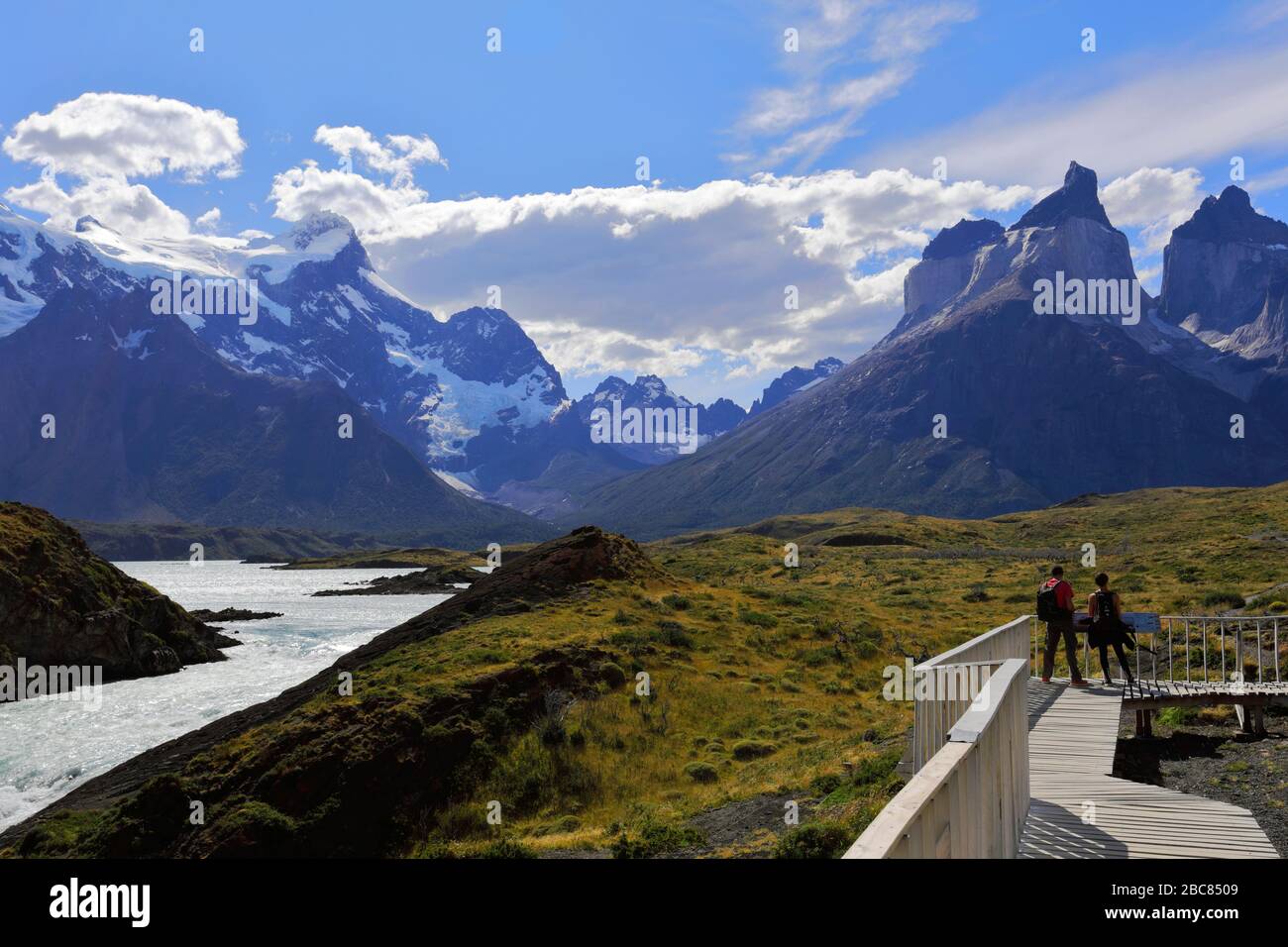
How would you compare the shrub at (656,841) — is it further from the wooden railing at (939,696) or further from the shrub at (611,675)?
the shrub at (611,675)

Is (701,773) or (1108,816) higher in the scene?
(1108,816)

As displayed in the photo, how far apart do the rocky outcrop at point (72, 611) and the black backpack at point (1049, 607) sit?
49.2 m

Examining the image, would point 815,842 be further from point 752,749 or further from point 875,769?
point 752,749

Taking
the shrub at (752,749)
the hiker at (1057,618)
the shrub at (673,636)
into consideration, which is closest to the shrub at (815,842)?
the hiker at (1057,618)

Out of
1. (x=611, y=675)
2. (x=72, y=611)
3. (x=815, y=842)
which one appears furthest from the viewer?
(x=72, y=611)

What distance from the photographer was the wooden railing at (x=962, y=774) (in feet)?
16.9

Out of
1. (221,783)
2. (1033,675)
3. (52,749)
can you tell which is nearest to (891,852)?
(1033,675)

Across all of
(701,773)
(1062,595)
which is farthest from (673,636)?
(1062,595)

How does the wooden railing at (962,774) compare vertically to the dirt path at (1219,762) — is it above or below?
above

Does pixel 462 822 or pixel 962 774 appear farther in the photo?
pixel 462 822

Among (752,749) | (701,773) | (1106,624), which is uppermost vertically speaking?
(1106,624)

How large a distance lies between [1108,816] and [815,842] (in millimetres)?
4332

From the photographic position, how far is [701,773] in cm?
2195
